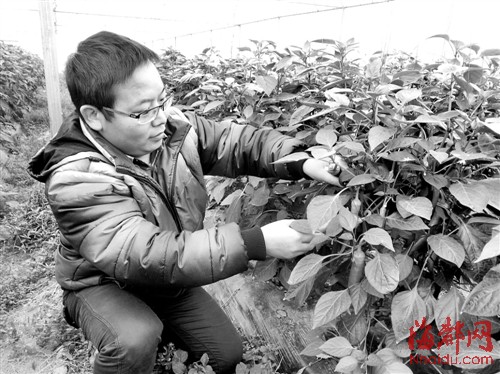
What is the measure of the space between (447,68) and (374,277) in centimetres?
64

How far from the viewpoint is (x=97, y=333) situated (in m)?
1.82

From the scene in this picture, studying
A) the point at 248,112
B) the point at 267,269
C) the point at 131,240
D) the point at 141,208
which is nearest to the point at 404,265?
the point at 267,269

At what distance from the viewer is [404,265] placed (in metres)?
1.28

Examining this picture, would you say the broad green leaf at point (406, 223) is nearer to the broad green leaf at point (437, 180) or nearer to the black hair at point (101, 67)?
the broad green leaf at point (437, 180)

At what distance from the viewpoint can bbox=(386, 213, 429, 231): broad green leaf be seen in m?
1.22

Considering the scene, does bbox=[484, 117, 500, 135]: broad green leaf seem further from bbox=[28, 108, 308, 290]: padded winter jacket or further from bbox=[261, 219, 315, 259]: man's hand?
bbox=[28, 108, 308, 290]: padded winter jacket

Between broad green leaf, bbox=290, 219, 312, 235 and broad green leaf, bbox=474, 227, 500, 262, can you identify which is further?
broad green leaf, bbox=290, 219, 312, 235

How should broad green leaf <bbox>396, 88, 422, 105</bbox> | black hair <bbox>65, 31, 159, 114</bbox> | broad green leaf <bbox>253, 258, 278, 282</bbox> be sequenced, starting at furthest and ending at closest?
broad green leaf <bbox>253, 258, 278, 282</bbox> < black hair <bbox>65, 31, 159, 114</bbox> < broad green leaf <bbox>396, 88, 422, 105</bbox>

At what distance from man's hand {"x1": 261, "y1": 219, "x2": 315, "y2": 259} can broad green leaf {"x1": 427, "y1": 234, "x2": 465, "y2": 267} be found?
1.24 ft

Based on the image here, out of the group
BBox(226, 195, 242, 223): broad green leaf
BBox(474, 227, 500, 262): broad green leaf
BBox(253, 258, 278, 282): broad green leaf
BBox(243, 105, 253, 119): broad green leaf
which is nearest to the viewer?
BBox(474, 227, 500, 262): broad green leaf

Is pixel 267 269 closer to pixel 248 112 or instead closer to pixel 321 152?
pixel 321 152

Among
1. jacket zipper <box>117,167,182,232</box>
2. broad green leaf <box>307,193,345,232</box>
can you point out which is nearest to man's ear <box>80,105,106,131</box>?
jacket zipper <box>117,167,182,232</box>

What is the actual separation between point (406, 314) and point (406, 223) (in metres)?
0.25

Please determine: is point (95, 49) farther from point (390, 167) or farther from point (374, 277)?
point (374, 277)
